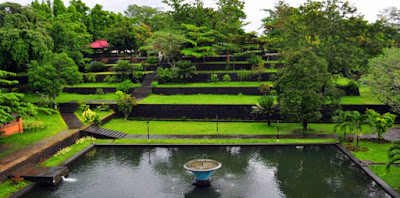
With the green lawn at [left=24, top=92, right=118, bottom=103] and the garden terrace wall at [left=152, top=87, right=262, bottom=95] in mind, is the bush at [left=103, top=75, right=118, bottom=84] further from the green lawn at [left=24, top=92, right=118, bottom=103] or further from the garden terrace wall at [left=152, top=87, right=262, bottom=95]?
the garden terrace wall at [left=152, top=87, right=262, bottom=95]

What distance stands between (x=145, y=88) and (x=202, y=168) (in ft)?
59.7

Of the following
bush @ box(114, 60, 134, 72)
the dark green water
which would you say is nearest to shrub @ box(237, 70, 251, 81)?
bush @ box(114, 60, 134, 72)

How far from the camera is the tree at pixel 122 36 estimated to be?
3988cm

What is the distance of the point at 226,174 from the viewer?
1408cm

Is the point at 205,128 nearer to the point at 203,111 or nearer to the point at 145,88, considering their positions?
the point at 203,111

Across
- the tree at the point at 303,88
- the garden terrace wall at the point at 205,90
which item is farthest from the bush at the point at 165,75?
the tree at the point at 303,88

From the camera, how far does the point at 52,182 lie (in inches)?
518

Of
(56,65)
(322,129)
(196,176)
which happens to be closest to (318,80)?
(322,129)

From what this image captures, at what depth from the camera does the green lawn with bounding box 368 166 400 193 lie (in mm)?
12207

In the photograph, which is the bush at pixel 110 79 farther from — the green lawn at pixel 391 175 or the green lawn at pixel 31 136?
the green lawn at pixel 391 175

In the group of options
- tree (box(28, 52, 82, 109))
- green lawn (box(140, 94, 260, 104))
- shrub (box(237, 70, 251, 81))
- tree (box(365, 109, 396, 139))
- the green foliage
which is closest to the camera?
tree (box(365, 109, 396, 139))

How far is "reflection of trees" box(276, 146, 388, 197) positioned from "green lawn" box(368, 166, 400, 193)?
1.96 ft

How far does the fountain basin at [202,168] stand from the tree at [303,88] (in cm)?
743

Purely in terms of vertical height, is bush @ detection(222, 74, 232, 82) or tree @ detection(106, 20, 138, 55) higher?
tree @ detection(106, 20, 138, 55)
